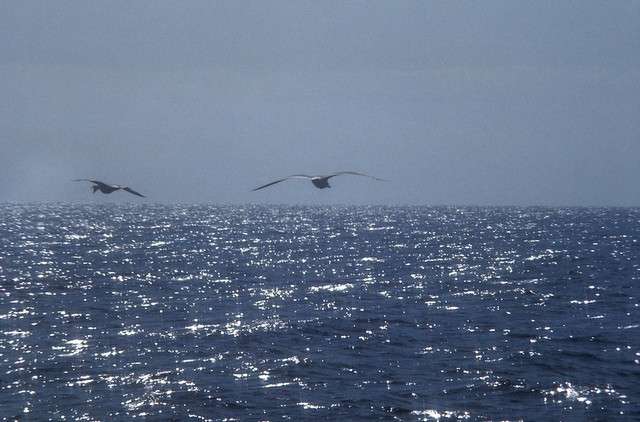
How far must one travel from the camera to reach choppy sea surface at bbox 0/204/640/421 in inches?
1033

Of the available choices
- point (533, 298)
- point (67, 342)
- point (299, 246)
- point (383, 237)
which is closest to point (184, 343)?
point (67, 342)

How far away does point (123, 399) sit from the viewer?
2644 cm

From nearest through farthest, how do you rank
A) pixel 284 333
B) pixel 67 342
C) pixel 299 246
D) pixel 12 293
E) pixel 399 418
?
pixel 399 418
pixel 67 342
pixel 284 333
pixel 12 293
pixel 299 246

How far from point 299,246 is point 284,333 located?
201 feet

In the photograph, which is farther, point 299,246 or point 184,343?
point 299,246

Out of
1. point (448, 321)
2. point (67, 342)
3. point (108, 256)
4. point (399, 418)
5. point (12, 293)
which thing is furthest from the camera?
point (108, 256)

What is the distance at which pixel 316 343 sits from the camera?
34.6 m

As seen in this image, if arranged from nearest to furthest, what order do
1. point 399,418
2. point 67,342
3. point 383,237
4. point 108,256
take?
point 399,418
point 67,342
point 108,256
point 383,237

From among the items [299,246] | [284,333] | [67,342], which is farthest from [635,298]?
[299,246]

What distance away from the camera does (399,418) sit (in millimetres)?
25047

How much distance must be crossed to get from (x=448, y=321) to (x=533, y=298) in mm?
10990

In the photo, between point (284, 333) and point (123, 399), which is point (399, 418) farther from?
point (284, 333)

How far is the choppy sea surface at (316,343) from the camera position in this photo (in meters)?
26.2

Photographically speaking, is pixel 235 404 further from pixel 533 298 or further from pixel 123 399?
pixel 533 298
